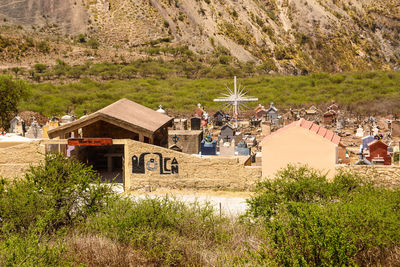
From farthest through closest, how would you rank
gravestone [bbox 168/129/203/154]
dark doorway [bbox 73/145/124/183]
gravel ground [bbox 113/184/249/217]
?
gravestone [bbox 168/129/203/154] < dark doorway [bbox 73/145/124/183] < gravel ground [bbox 113/184/249/217]

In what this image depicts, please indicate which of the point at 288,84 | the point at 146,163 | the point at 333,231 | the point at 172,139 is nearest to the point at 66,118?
the point at 172,139

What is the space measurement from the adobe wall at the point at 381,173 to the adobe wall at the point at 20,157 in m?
11.8

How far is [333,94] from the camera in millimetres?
46188

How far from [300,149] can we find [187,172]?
4334 millimetres

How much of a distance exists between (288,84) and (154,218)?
155 feet

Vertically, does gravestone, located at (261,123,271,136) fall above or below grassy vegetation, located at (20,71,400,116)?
below

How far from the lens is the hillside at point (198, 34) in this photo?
75.8 metres

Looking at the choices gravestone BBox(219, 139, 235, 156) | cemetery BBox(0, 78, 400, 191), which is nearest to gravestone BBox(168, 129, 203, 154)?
cemetery BBox(0, 78, 400, 191)

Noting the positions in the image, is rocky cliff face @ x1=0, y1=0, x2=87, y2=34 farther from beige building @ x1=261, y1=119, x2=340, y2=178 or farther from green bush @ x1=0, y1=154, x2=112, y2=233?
green bush @ x1=0, y1=154, x2=112, y2=233

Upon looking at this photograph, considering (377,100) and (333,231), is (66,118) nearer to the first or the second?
(333,231)

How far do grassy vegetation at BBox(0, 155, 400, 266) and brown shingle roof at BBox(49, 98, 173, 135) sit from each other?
18.4 ft

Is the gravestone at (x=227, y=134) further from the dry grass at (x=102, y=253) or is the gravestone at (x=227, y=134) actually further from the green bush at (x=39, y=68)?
the green bush at (x=39, y=68)

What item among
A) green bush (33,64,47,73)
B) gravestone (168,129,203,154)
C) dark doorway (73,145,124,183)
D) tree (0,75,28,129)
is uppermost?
green bush (33,64,47,73)

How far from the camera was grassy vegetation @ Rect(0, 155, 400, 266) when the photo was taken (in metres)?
7.39
